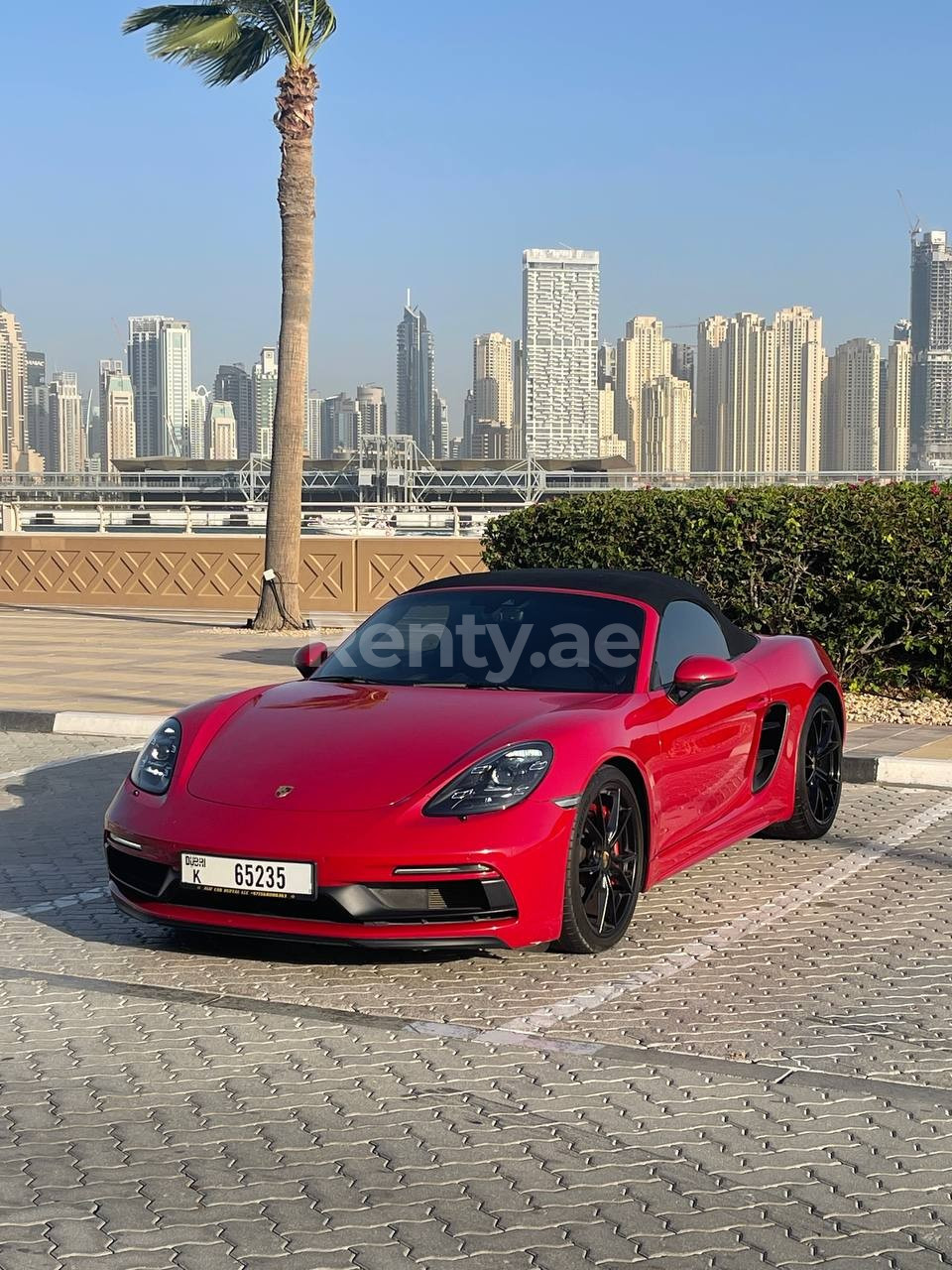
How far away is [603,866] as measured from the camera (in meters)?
5.95

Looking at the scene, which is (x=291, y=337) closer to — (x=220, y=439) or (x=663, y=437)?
(x=663, y=437)

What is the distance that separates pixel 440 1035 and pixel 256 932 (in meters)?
0.87

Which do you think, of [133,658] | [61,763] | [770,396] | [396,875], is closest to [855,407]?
[770,396]

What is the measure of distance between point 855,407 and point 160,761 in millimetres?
181363

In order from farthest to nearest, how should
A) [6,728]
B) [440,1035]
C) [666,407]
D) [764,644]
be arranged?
[666,407] < [6,728] < [764,644] < [440,1035]

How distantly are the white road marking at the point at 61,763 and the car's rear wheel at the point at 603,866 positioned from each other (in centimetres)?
527

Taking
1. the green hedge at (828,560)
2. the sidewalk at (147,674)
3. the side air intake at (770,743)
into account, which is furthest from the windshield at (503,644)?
the green hedge at (828,560)

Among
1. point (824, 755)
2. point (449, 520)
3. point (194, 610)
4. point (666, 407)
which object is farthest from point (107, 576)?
point (666, 407)

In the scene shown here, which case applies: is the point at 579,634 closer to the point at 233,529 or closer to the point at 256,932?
the point at 256,932

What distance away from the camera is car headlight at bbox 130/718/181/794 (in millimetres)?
6086

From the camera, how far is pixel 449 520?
31.2 m

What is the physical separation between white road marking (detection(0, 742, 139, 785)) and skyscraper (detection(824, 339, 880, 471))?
6424 inches

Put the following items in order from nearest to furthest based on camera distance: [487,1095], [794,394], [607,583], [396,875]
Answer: [487,1095], [396,875], [607,583], [794,394]

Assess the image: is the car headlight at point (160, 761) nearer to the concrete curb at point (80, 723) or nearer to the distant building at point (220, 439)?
the concrete curb at point (80, 723)
